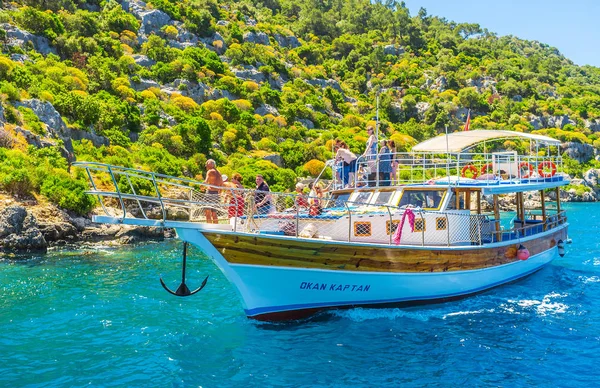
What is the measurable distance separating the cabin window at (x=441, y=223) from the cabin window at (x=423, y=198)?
46 centimetres

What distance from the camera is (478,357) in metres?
9.08

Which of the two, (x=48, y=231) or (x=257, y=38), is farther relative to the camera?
(x=257, y=38)

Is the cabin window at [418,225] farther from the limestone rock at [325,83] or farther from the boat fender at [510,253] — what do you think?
the limestone rock at [325,83]

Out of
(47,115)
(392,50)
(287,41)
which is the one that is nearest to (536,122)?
(392,50)

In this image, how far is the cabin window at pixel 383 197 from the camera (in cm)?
1278

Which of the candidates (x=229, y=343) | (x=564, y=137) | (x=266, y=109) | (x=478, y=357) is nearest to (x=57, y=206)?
(x=229, y=343)

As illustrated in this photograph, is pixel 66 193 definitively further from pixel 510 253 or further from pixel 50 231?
pixel 510 253

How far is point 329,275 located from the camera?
411 inches

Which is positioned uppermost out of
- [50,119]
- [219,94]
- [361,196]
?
[219,94]

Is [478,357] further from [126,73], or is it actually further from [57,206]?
Answer: [126,73]

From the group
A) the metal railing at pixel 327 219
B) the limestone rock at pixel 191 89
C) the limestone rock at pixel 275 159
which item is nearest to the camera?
the metal railing at pixel 327 219

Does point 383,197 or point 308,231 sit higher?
point 383,197

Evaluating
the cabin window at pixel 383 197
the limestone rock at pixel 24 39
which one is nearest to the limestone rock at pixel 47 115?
the limestone rock at pixel 24 39

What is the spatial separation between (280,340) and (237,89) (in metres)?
49.6
